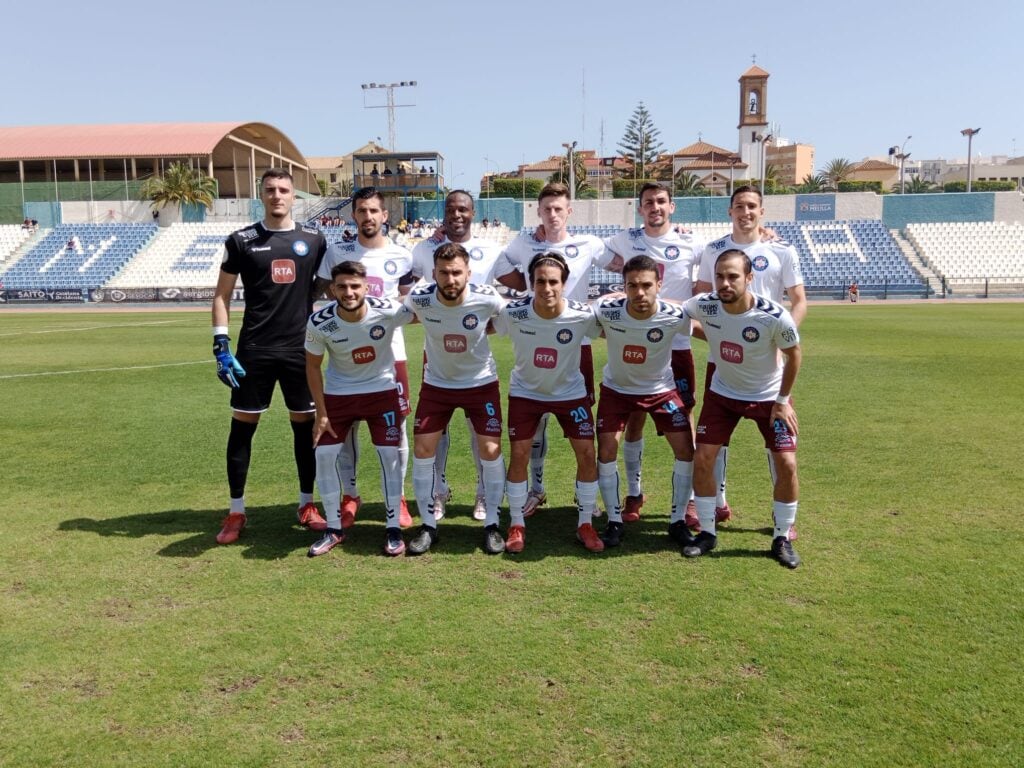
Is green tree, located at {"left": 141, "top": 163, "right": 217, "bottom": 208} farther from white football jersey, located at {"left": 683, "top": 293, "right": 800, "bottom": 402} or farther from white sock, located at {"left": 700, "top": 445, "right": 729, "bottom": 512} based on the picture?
white football jersey, located at {"left": 683, "top": 293, "right": 800, "bottom": 402}

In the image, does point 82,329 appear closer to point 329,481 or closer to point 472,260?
point 472,260

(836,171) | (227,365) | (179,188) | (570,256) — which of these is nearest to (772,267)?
(570,256)

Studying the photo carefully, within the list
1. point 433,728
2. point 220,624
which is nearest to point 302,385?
point 220,624

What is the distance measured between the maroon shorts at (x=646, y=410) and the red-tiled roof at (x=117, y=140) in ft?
159

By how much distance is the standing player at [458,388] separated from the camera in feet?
17.0

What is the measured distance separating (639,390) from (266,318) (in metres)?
2.67

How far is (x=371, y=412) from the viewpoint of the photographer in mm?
5371

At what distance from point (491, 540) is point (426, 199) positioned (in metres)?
48.0

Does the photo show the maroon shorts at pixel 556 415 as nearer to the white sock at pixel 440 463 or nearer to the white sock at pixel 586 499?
the white sock at pixel 586 499

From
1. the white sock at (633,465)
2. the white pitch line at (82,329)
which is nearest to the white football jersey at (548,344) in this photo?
the white sock at (633,465)

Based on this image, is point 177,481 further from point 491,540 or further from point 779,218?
point 779,218

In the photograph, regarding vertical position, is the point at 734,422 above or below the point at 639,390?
below

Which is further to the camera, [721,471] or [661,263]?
[661,263]

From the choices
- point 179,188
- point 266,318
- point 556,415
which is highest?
point 179,188
